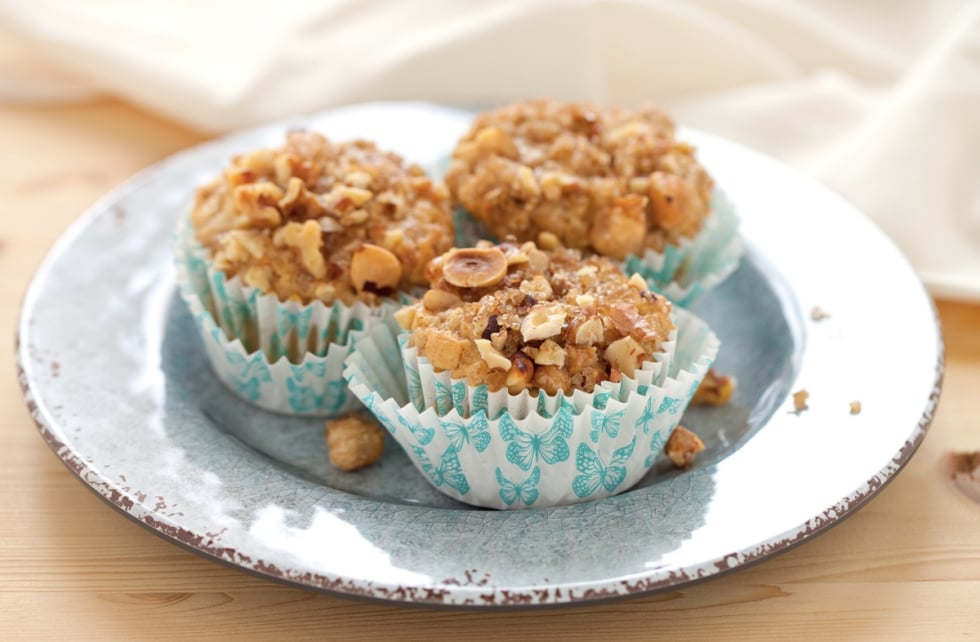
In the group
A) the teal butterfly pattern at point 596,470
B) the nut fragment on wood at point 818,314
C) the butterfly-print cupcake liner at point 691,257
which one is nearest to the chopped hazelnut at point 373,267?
the butterfly-print cupcake liner at point 691,257

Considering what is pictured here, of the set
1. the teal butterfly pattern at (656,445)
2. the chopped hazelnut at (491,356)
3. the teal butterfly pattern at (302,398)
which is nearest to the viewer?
the chopped hazelnut at (491,356)

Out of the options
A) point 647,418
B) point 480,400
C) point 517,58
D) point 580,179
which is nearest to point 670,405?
point 647,418

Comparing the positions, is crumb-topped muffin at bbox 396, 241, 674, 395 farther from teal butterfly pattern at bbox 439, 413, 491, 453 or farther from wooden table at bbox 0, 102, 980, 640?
wooden table at bbox 0, 102, 980, 640

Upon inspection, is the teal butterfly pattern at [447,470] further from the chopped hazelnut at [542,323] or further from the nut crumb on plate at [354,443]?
the chopped hazelnut at [542,323]

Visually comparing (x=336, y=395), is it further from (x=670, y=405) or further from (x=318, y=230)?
(x=670, y=405)

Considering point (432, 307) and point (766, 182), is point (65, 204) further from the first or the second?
point (766, 182)

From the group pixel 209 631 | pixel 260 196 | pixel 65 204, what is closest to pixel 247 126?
pixel 65 204
